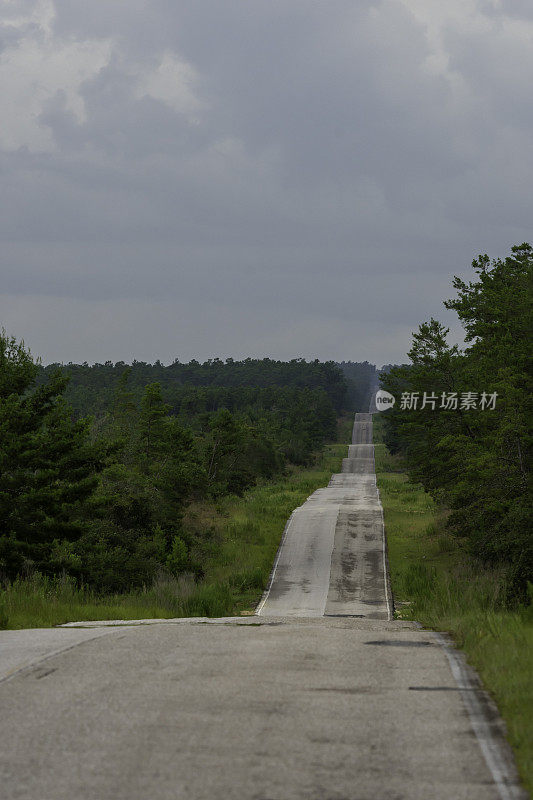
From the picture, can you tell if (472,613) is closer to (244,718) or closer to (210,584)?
(244,718)

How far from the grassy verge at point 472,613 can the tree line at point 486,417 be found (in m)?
1.37

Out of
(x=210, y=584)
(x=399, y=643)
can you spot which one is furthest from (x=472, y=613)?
(x=210, y=584)

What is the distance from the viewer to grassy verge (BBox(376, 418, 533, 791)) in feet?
22.2

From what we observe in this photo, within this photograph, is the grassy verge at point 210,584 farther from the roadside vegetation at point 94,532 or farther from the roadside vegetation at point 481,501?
the roadside vegetation at point 481,501

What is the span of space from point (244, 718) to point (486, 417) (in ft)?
65.8

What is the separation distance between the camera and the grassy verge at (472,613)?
266 inches

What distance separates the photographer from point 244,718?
21.2 feet

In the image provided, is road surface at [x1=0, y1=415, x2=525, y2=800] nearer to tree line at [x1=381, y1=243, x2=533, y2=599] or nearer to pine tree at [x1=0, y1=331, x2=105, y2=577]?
tree line at [x1=381, y1=243, x2=533, y2=599]

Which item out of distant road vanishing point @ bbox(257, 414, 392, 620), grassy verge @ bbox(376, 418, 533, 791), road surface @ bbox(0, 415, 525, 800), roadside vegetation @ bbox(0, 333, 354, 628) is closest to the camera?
road surface @ bbox(0, 415, 525, 800)

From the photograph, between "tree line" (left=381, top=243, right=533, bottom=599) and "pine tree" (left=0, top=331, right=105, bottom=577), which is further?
"pine tree" (left=0, top=331, right=105, bottom=577)

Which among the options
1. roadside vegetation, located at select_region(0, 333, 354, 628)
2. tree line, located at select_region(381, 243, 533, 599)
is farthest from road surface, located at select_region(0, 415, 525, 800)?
tree line, located at select_region(381, 243, 533, 599)

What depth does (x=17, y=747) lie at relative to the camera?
5918 mm

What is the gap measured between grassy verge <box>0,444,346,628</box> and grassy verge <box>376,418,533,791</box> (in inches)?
229

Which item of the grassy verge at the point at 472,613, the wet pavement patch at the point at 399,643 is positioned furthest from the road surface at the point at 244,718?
the grassy verge at the point at 472,613
